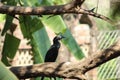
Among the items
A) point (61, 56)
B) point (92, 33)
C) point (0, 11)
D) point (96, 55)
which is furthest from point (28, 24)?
point (92, 33)

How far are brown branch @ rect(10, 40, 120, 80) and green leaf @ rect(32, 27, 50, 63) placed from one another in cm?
64

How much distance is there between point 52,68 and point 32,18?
39.2 inches

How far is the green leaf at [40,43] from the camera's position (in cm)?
337

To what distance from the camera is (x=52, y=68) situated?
2.61 m

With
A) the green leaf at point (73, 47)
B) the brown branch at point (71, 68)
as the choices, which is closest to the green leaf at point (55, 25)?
the green leaf at point (73, 47)

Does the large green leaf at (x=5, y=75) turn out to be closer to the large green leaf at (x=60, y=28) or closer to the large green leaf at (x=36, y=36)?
the large green leaf at (x=36, y=36)

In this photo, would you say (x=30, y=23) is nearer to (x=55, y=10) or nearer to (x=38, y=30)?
(x=38, y=30)

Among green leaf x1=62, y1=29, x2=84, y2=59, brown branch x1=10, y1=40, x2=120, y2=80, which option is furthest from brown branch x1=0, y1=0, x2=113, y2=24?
green leaf x1=62, y1=29, x2=84, y2=59

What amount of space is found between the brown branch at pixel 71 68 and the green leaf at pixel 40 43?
639mm

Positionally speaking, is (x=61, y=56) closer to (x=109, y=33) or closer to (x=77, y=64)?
(x=109, y=33)

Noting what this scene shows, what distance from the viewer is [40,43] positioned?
11.1ft

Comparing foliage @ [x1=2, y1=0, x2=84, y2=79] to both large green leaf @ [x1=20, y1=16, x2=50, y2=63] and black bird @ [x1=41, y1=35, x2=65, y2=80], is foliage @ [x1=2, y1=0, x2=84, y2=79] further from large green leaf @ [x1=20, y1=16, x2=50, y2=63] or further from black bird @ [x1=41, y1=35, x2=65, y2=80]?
black bird @ [x1=41, y1=35, x2=65, y2=80]

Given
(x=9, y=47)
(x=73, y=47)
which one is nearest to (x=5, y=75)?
(x=73, y=47)

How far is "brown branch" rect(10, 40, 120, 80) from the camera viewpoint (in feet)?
7.71
